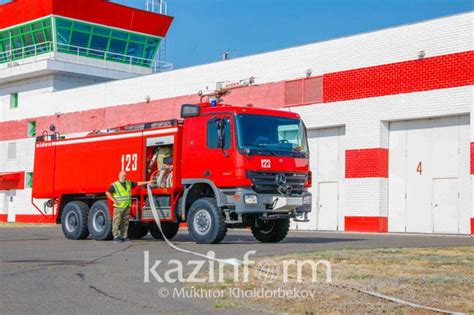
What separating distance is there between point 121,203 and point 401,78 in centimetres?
1314

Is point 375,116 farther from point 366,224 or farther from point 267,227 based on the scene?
point 267,227

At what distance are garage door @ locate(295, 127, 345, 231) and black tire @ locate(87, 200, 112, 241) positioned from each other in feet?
39.7

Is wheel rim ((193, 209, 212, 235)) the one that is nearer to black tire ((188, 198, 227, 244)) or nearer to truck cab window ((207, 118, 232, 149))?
black tire ((188, 198, 227, 244))

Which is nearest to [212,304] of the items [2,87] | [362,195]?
[362,195]

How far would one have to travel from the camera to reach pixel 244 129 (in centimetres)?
1752

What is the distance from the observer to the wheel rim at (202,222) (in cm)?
1797

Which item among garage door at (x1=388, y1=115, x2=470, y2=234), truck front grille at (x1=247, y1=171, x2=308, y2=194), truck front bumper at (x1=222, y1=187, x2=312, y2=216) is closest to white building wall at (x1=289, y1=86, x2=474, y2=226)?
garage door at (x1=388, y1=115, x2=470, y2=234)

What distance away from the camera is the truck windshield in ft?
57.4

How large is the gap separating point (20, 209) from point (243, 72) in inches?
737

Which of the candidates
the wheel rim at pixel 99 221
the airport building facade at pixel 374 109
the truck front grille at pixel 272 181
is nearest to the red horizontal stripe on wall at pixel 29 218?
the airport building facade at pixel 374 109

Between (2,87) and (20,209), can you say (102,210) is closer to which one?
(20,209)

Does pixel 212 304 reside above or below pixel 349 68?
below

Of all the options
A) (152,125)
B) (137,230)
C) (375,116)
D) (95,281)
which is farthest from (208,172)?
(375,116)

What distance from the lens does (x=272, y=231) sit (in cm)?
1944
